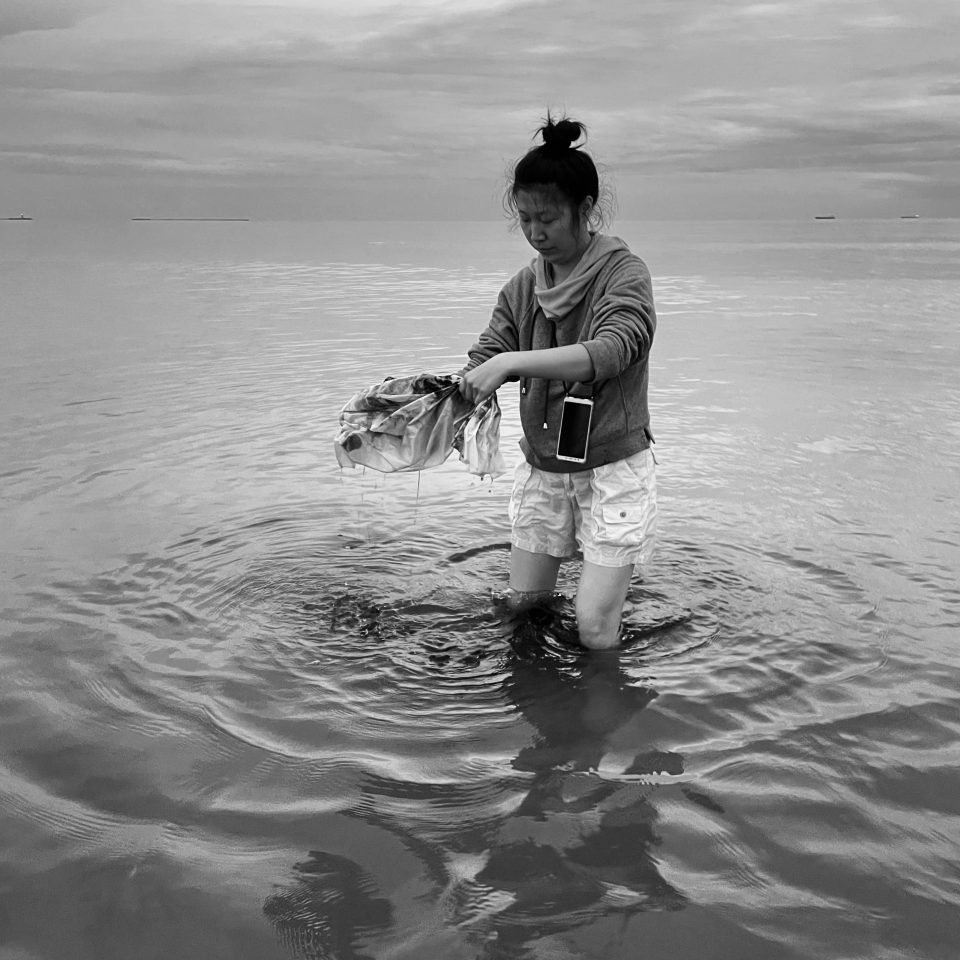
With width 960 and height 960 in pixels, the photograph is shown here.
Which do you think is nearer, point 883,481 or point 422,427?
point 422,427

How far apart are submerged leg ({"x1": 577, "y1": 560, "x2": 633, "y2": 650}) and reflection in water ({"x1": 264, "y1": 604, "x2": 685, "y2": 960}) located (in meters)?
0.44

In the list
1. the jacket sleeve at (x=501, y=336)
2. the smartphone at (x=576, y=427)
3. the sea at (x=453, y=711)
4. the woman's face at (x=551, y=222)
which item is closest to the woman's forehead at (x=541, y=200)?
the woman's face at (x=551, y=222)

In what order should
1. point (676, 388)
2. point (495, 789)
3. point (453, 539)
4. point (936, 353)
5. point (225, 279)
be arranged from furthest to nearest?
point (225, 279) < point (936, 353) < point (676, 388) < point (453, 539) < point (495, 789)

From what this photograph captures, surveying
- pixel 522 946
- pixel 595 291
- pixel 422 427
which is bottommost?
pixel 522 946

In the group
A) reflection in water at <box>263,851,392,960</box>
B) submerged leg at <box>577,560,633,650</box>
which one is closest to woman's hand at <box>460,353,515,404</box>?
submerged leg at <box>577,560,633,650</box>

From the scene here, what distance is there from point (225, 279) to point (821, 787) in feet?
90.0

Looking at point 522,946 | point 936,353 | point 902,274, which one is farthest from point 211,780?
point 902,274

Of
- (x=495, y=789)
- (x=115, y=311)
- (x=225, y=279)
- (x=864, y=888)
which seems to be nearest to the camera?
(x=864, y=888)

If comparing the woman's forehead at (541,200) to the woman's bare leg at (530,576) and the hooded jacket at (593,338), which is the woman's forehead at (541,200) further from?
the woman's bare leg at (530,576)

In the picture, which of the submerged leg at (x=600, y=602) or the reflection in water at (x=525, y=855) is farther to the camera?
the submerged leg at (x=600, y=602)

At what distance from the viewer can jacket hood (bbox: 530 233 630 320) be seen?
4.21m

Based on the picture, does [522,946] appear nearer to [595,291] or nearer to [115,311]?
[595,291]

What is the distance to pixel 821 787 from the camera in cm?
355

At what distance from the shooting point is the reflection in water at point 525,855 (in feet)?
9.33
